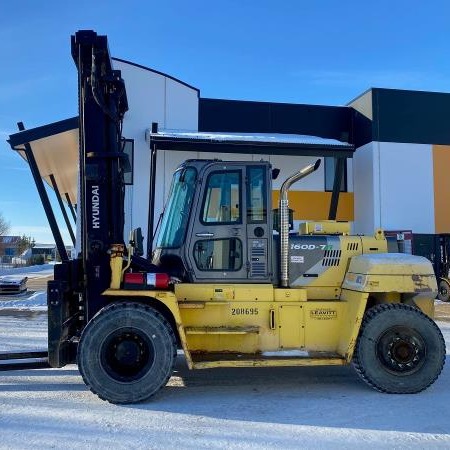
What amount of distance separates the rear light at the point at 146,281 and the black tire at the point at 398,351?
8.18ft

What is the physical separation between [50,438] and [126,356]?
55.8 inches

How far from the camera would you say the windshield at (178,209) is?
264 inches

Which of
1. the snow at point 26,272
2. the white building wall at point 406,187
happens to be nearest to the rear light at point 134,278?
the white building wall at point 406,187

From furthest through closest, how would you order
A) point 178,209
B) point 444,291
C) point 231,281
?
point 444,291 < point 178,209 < point 231,281

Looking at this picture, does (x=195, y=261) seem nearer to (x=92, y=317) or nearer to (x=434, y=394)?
(x=92, y=317)

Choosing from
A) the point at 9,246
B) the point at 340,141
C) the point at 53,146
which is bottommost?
the point at 9,246

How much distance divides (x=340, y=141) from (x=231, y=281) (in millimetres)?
14530

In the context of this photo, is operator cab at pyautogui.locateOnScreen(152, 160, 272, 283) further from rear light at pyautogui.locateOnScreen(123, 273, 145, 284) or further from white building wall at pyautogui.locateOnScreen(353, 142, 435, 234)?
white building wall at pyautogui.locateOnScreen(353, 142, 435, 234)

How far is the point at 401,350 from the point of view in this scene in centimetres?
657

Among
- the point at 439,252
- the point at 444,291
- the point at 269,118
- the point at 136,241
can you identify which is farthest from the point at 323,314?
the point at 439,252

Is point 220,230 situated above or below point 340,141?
below

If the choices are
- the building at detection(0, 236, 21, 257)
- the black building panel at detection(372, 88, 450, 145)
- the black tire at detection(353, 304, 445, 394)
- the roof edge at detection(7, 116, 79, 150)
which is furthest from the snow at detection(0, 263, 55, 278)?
the black tire at detection(353, 304, 445, 394)

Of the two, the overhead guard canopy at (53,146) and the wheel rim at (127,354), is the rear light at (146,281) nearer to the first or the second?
the wheel rim at (127,354)

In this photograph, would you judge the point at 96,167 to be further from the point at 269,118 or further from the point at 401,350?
the point at 269,118
